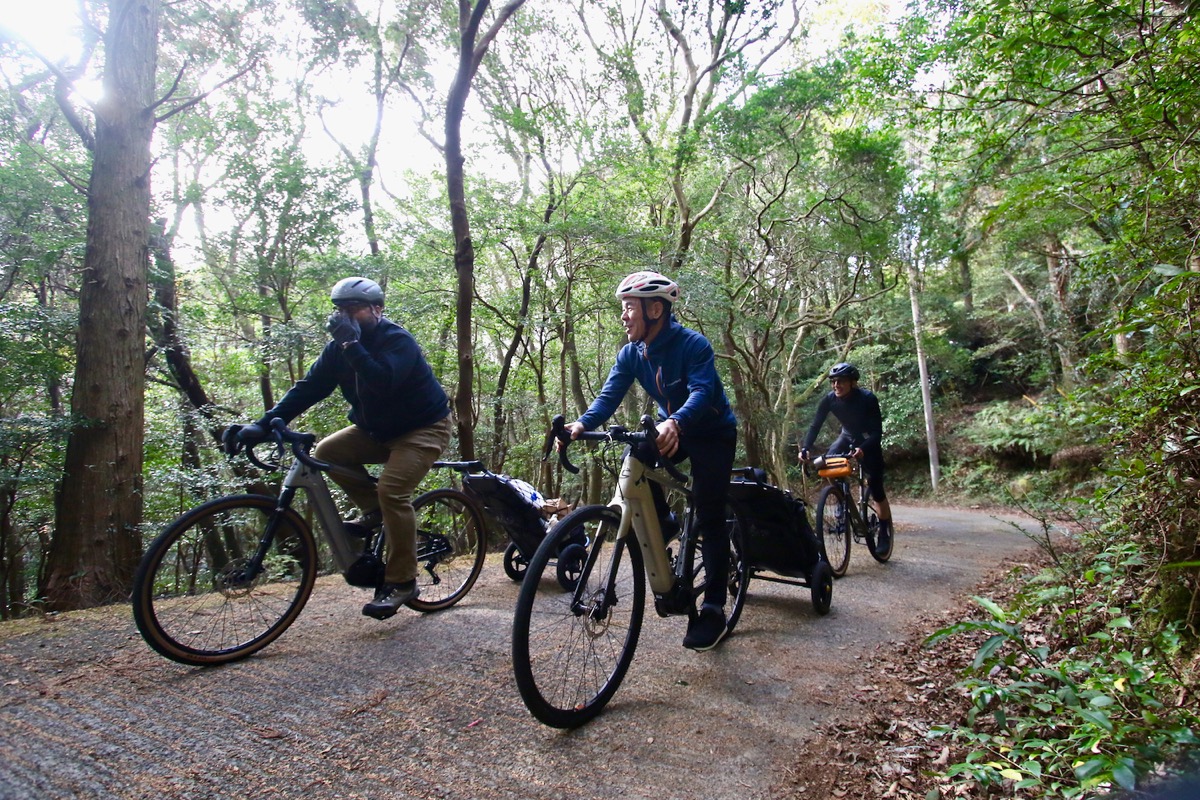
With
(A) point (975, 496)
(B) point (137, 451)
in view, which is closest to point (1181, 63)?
(B) point (137, 451)

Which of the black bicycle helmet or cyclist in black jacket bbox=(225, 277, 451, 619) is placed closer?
cyclist in black jacket bbox=(225, 277, 451, 619)

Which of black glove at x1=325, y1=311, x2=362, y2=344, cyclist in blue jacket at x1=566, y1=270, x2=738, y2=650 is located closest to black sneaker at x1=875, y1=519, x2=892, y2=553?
cyclist in blue jacket at x1=566, y1=270, x2=738, y2=650

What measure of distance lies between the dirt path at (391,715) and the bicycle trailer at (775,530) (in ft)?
1.46

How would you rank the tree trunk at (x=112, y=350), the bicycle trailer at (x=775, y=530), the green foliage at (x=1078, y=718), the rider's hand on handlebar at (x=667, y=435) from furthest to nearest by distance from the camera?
the tree trunk at (x=112, y=350) < the bicycle trailer at (x=775, y=530) < the rider's hand on handlebar at (x=667, y=435) < the green foliage at (x=1078, y=718)

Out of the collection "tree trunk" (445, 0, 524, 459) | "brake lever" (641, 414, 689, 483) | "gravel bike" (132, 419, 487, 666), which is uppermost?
"tree trunk" (445, 0, 524, 459)

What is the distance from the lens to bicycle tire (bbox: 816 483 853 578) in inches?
209

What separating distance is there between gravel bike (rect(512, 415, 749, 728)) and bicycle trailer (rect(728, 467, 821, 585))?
949mm

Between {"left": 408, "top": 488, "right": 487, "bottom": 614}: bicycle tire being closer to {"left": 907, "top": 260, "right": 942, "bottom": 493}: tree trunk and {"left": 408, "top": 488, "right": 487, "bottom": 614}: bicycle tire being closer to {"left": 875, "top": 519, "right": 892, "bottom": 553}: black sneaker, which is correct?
{"left": 875, "top": 519, "right": 892, "bottom": 553}: black sneaker

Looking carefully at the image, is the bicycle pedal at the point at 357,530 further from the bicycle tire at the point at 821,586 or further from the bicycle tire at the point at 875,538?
the bicycle tire at the point at 875,538

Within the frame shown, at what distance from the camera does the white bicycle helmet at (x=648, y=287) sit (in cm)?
299

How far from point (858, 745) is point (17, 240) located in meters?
10.1

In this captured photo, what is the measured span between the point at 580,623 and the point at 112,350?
4783mm

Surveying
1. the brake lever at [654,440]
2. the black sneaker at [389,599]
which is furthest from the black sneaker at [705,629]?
the black sneaker at [389,599]

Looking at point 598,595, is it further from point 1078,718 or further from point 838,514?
point 838,514
